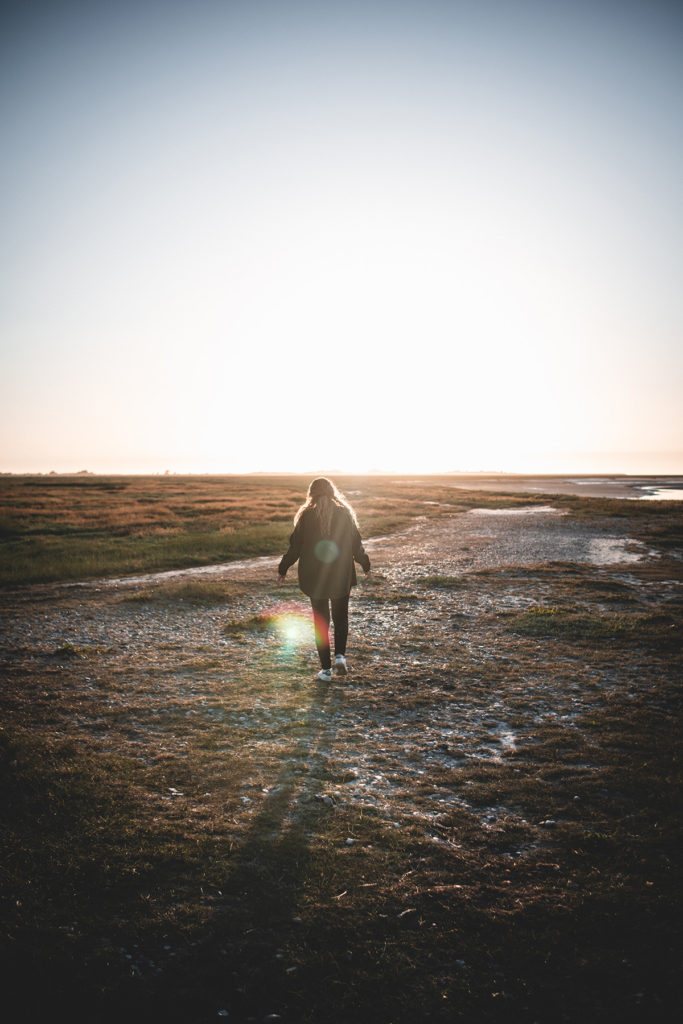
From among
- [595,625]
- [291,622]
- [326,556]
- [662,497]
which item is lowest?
[291,622]

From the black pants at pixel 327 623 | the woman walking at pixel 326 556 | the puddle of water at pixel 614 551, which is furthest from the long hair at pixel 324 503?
the puddle of water at pixel 614 551

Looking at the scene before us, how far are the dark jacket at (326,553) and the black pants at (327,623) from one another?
8.2 inches

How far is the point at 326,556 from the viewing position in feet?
32.0

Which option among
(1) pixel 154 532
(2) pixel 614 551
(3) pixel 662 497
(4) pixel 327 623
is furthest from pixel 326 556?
(3) pixel 662 497

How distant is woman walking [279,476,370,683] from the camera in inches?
383

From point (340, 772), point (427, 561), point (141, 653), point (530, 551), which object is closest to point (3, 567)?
point (141, 653)

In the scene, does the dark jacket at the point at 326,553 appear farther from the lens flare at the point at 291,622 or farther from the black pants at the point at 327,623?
the lens flare at the point at 291,622

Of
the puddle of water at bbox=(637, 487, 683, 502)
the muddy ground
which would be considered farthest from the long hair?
the puddle of water at bbox=(637, 487, 683, 502)

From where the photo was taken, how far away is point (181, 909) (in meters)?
4.58

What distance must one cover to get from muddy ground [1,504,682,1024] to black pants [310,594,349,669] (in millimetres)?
666

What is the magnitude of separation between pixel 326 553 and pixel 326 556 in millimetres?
59

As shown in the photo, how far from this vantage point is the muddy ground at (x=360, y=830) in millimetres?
3941

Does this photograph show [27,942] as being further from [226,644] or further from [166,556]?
[166,556]

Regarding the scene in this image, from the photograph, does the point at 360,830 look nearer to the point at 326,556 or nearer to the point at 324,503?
the point at 326,556
